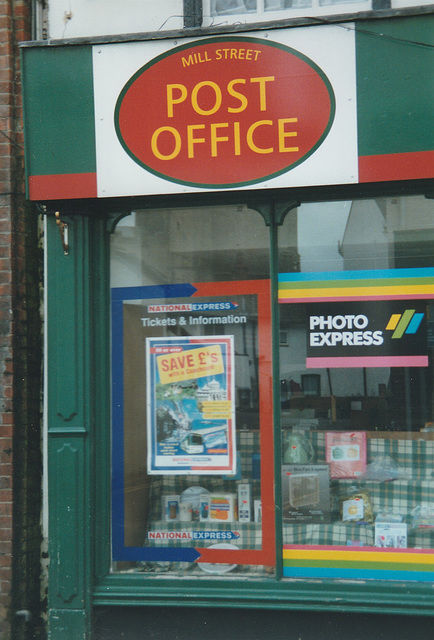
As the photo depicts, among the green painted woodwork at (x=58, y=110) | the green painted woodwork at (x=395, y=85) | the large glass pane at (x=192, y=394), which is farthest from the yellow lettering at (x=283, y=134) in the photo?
the green painted woodwork at (x=58, y=110)

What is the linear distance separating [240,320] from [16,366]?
5.52 ft

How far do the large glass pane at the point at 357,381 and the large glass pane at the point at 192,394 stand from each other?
215 millimetres

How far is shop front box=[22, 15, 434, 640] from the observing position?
15.5 ft

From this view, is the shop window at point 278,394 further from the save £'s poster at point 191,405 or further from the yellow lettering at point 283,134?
the yellow lettering at point 283,134

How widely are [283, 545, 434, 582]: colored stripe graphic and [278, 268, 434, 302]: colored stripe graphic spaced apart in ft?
5.65

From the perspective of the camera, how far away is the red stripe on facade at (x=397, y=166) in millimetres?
4637

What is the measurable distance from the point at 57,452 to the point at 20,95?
266 cm

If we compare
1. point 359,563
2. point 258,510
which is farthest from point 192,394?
point 359,563

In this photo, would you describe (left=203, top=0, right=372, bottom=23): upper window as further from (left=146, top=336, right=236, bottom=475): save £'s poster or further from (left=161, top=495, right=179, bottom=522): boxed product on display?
(left=161, top=495, right=179, bottom=522): boxed product on display

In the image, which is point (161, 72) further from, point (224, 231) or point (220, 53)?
point (224, 231)

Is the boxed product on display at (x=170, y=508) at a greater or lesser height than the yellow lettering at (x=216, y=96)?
lesser

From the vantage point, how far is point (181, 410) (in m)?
5.13

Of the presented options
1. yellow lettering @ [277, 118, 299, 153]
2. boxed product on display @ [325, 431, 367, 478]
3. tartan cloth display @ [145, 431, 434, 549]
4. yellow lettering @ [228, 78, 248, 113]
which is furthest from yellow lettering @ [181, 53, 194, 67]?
boxed product on display @ [325, 431, 367, 478]

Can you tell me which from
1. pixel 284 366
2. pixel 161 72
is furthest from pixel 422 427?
pixel 161 72
